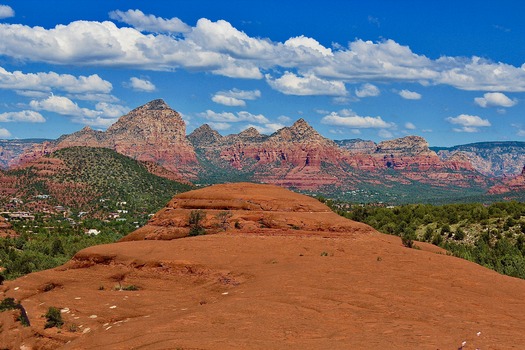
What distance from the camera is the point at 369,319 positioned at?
83.7 feet

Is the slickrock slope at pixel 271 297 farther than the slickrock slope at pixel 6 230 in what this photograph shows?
No

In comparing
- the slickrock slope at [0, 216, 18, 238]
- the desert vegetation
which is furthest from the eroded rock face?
the slickrock slope at [0, 216, 18, 238]

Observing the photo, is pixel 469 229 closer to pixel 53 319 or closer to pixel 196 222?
pixel 196 222

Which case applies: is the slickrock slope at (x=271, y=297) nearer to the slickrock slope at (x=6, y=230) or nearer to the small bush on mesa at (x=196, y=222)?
the small bush on mesa at (x=196, y=222)

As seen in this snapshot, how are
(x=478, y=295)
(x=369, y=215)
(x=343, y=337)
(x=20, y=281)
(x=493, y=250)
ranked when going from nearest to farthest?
(x=343, y=337) → (x=478, y=295) → (x=20, y=281) → (x=493, y=250) → (x=369, y=215)

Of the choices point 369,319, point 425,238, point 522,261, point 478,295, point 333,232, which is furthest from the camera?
point 425,238

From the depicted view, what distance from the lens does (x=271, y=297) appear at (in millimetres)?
29359

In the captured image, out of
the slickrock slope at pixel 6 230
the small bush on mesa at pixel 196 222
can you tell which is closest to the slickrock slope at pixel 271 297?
the small bush on mesa at pixel 196 222

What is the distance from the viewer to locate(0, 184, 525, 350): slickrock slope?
2317 cm

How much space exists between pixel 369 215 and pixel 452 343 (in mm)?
99458

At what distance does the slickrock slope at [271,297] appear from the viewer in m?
23.2

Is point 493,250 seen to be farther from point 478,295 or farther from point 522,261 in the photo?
point 478,295

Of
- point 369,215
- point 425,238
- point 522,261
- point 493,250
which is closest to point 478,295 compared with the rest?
point 522,261

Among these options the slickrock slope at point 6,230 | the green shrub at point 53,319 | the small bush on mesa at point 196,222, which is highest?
the small bush on mesa at point 196,222
